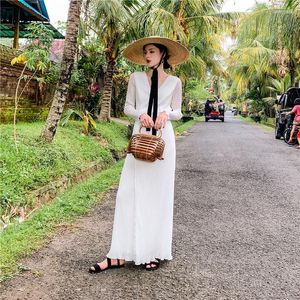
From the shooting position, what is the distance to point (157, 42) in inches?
148

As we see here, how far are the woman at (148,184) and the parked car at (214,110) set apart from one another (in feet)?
106

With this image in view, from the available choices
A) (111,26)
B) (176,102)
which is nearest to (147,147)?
(176,102)

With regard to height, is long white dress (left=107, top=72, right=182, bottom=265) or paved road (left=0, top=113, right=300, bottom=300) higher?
long white dress (left=107, top=72, right=182, bottom=265)

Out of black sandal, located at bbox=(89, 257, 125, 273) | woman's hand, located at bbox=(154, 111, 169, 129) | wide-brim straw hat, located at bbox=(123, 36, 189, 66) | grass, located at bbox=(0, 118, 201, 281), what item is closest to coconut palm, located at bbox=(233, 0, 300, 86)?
grass, located at bbox=(0, 118, 201, 281)

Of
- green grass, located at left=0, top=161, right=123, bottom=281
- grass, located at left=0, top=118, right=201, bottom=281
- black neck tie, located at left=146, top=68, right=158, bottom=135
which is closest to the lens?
black neck tie, located at left=146, top=68, right=158, bottom=135

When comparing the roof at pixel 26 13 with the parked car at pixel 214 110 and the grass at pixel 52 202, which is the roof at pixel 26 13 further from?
the parked car at pixel 214 110

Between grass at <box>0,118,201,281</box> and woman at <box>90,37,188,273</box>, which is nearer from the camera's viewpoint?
woman at <box>90,37,188,273</box>

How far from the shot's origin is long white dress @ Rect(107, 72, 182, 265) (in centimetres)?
367

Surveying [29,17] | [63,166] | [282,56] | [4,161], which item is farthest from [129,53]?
[282,56]

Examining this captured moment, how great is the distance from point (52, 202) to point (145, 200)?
3.09 meters

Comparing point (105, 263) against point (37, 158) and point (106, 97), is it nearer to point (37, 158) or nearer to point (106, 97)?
point (37, 158)

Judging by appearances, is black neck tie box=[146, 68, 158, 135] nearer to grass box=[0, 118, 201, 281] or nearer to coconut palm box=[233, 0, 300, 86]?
grass box=[0, 118, 201, 281]

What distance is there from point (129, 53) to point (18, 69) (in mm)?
7834

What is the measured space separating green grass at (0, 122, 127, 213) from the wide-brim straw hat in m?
2.70
